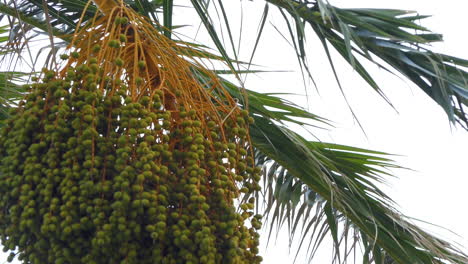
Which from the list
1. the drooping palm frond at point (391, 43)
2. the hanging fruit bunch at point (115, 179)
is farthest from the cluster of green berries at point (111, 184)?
the drooping palm frond at point (391, 43)

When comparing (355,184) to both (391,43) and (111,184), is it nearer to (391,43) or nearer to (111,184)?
(391,43)

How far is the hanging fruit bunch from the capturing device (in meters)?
1.42

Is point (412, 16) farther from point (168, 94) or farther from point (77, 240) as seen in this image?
point (77, 240)

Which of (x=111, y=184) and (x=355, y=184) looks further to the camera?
(x=355, y=184)

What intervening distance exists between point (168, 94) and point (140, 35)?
215 mm

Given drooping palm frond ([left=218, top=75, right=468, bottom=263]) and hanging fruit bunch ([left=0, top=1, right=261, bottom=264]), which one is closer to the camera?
hanging fruit bunch ([left=0, top=1, right=261, bottom=264])

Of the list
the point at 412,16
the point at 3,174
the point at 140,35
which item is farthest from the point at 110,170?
the point at 412,16

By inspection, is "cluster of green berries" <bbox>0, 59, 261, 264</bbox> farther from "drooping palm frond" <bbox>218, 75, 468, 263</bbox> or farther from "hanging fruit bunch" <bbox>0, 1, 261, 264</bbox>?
"drooping palm frond" <bbox>218, 75, 468, 263</bbox>

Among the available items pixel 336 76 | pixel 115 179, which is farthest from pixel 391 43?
pixel 115 179

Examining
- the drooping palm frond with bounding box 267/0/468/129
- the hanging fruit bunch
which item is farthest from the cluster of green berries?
the drooping palm frond with bounding box 267/0/468/129

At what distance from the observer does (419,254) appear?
2387 mm

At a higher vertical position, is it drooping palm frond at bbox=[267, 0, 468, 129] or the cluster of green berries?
drooping palm frond at bbox=[267, 0, 468, 129]

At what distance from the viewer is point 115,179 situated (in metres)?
1.42

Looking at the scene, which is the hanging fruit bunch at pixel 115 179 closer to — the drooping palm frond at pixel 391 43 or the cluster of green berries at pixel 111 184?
the cluster of green berries at pixel 111 184
